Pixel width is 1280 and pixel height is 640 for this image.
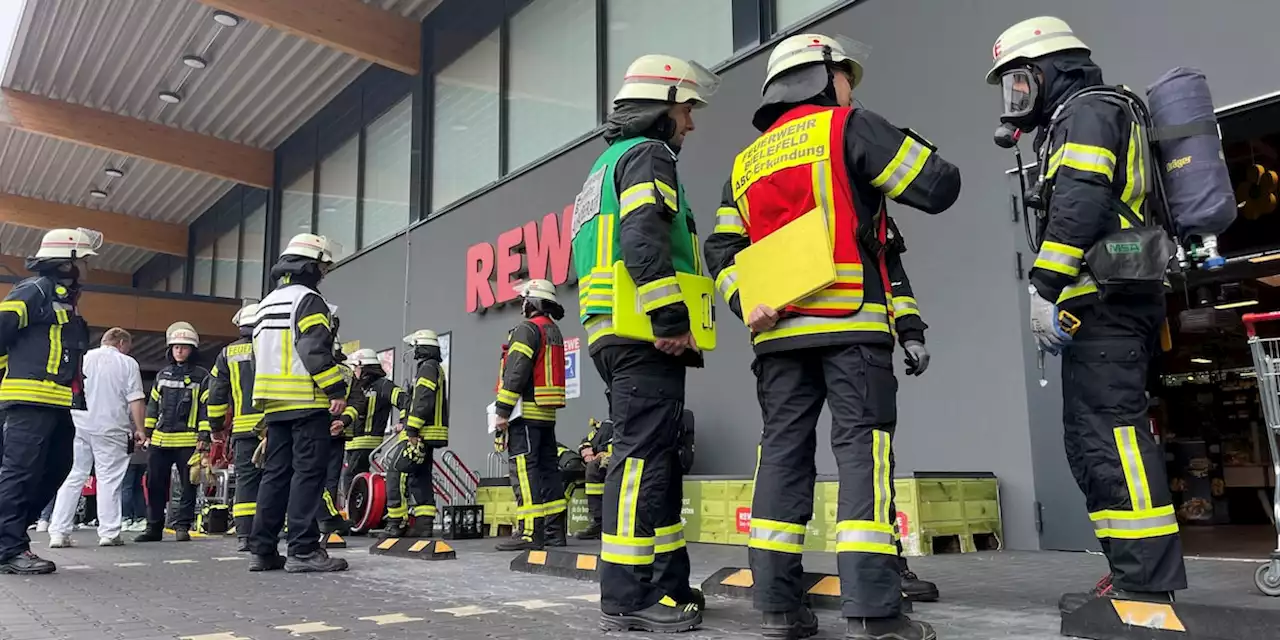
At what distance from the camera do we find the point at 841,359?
2963 millimetres

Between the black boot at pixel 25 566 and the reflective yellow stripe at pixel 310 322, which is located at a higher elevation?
the reflective yellow stripe at pixel 310 322

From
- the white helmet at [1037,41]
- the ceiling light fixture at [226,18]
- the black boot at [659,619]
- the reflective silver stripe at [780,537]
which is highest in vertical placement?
the ceiling light fixture at [226,18]

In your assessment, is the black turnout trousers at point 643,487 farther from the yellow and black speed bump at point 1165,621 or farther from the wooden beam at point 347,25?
the wooden beam at point 347,25

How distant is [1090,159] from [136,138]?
668 inches

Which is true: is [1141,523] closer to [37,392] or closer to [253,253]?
[37,392]

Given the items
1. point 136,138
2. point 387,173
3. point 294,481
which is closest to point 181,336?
point 294,481

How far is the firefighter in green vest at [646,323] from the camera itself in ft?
10.8

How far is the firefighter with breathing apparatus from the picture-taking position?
119 inches

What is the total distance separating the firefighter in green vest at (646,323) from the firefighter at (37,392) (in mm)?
3772

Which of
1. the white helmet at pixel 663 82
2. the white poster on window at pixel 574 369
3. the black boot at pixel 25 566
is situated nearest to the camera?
the white helmet at pixel 663 82

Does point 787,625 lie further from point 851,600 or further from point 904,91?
point 904,91

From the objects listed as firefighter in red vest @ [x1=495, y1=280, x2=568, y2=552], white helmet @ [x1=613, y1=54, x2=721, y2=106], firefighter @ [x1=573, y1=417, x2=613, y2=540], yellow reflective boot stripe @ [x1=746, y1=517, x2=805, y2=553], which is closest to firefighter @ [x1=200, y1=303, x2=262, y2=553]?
firefighter in red vest @ [x1=495, y1=280, x2=568, y2=552]

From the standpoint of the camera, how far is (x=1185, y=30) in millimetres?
5664

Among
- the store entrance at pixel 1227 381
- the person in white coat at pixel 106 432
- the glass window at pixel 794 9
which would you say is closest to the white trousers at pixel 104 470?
the person in white coat at pixel 106 432
